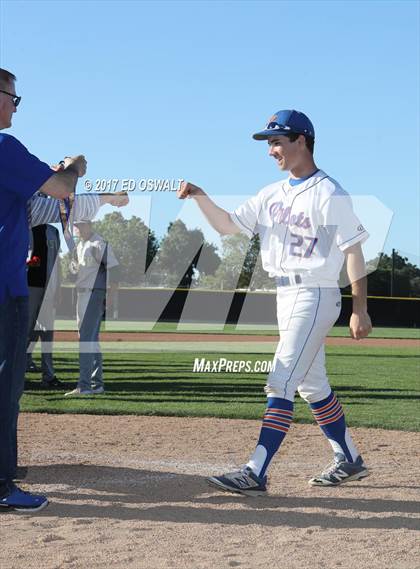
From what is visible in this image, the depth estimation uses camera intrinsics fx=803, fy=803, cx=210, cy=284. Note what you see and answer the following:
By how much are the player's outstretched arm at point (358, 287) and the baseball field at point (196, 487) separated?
3.35 ft

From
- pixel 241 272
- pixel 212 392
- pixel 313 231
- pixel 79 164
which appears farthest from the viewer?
pixel 241 272

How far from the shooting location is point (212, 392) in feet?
33.9

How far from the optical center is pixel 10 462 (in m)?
4.51

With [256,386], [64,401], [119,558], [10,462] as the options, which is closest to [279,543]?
[119,558]

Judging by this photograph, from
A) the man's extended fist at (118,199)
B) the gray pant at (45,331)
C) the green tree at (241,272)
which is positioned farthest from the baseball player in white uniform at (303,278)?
the green tree at (241,272)

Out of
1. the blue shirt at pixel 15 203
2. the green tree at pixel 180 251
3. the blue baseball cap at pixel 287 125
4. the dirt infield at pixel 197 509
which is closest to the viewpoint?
the dirt infield at pixel 197 509

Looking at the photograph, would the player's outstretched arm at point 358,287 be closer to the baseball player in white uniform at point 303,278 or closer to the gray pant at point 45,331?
the baseball player in white uniform at point 303,278

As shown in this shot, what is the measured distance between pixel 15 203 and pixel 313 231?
1.77 meters

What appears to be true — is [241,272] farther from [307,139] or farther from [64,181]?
[64,181]

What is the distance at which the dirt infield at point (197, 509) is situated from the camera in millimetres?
3537

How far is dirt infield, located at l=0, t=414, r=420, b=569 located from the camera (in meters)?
3.54

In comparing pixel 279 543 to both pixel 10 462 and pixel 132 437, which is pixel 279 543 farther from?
pixel 132 437

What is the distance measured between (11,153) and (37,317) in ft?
19.9

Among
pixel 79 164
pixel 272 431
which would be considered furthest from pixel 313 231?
pixel 79 164
